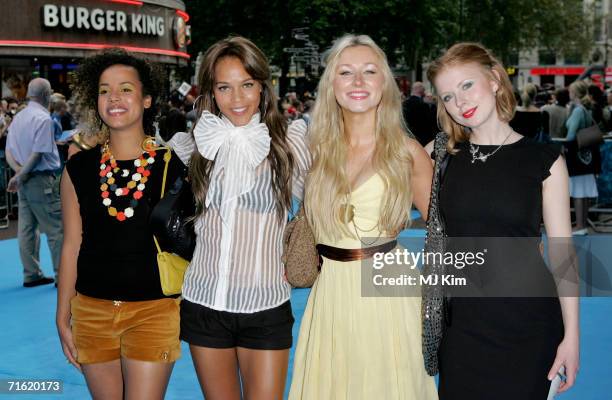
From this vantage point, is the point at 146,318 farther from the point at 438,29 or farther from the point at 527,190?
the point at 438,29

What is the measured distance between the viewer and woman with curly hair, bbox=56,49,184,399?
10.6ft

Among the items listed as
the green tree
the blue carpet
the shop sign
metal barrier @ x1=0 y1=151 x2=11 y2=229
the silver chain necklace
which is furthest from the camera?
the green tree

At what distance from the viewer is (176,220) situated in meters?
3.20

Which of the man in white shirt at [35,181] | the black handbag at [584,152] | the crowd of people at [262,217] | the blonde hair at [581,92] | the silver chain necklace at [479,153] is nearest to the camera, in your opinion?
the silver chain necklace at [479,153]

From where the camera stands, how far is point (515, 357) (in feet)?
9.51

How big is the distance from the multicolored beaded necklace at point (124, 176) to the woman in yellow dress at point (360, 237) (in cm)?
76

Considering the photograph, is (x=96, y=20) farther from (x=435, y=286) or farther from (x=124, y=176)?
(x=435, y=286)

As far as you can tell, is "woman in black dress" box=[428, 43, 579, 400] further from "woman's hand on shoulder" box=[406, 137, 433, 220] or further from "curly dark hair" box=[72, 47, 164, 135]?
"curly dark hair" box=[72, 47, 164, 135]

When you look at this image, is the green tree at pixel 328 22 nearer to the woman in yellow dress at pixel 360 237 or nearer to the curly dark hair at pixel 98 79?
the curly dark hair at pixel 98 79

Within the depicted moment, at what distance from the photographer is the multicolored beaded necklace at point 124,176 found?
3277mm

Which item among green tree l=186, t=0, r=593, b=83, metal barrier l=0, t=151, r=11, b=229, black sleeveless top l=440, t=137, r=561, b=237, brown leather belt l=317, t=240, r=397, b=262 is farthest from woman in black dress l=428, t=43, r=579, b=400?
green tree l=186, t=0, r=593, b=83

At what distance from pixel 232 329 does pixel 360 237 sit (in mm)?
705

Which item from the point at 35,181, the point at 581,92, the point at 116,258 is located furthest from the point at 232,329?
the point at 581,92

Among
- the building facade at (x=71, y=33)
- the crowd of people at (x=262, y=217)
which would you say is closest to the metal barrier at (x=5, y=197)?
the building facade at (x=71, y=33)
